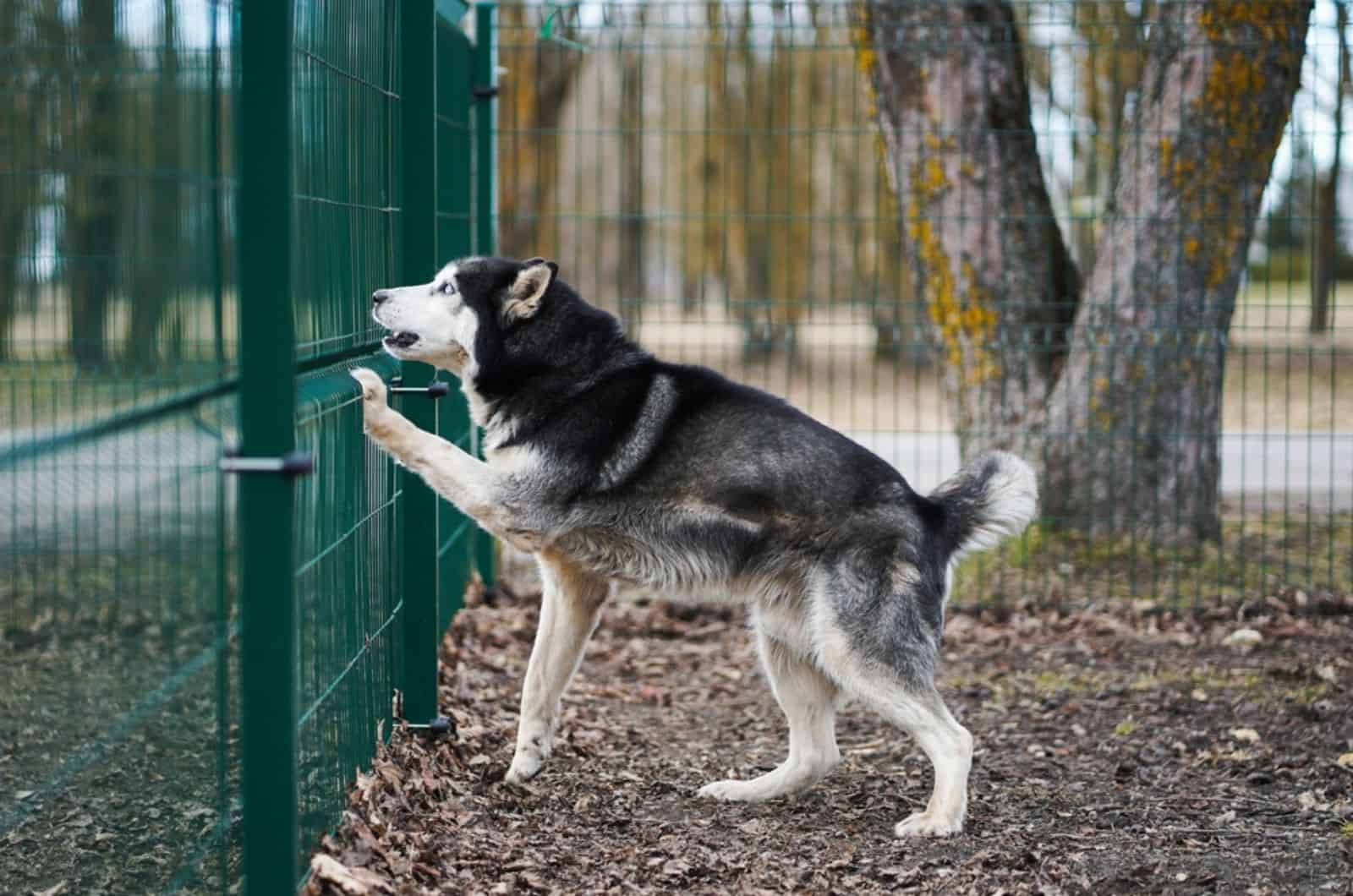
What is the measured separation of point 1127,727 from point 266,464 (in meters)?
4.22

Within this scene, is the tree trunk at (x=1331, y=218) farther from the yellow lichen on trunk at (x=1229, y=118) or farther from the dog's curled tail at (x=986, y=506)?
the dog's curled tail at (x=986, y=506)

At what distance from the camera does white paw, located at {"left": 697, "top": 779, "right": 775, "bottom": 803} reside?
5.41m

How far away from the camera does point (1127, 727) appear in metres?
6.38

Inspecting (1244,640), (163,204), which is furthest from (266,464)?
(1244,640)

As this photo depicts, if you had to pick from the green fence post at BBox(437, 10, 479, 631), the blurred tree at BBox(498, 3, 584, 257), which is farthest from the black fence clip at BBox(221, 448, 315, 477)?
the blurred tree at BBox(498, 3, 584, 257)

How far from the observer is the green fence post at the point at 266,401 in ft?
10.9

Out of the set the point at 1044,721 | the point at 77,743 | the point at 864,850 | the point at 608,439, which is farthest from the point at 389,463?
the point at 1044,721

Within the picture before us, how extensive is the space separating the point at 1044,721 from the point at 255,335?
4.24m

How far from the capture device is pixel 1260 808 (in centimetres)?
536

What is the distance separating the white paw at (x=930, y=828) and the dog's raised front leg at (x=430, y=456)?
5.41 feet

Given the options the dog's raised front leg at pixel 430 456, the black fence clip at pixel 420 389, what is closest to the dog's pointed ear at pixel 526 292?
the black fence clip at pixel 420 389

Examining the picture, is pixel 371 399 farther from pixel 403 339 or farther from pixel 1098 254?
pixel 1098 254

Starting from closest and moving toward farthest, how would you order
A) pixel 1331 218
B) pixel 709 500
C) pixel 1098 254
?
pixel 709 500
pixel 1331 218
pixel 1098 254

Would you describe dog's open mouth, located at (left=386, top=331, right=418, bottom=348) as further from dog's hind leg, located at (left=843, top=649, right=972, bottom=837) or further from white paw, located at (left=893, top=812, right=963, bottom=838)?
white paw, located at (left=893, top=812, right=963, bottom=838)
